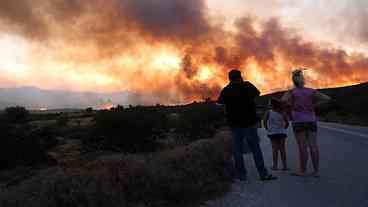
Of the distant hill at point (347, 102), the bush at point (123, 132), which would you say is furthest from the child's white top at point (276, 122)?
the distant hill at point (347, 102)

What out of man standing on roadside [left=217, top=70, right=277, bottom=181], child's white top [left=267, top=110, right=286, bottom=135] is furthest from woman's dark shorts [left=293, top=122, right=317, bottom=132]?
child's white top [left=267, top=110, right=286, bottom=135]

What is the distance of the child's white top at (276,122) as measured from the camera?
31.8ft

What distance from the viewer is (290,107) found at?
28.5ft

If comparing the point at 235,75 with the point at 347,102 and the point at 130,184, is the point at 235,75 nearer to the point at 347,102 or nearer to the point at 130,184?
the point at 130,184

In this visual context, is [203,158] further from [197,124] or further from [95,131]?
[197,124]

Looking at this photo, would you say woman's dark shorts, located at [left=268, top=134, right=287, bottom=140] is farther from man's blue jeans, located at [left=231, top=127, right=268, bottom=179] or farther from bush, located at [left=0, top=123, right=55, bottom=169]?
bush, located at [left=0, top=123, right=55, bottom=169]

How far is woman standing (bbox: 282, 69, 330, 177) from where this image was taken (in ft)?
27.6

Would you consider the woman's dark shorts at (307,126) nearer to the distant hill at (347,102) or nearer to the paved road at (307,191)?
the paved road at (307,191)

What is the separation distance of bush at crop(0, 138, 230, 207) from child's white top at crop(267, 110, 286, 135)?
1.66m

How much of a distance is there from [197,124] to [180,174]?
30.0 meters

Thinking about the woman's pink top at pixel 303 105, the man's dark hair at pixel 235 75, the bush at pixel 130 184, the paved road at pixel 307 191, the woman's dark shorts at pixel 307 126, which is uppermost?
the man's dark hair at pixel 235 75

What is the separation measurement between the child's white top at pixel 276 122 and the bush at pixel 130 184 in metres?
1.66

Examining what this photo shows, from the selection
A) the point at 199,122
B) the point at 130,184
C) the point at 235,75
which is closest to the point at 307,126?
the point at 235,75

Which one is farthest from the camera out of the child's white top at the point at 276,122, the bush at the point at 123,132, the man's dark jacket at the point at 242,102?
the bush at the point at 123,132
